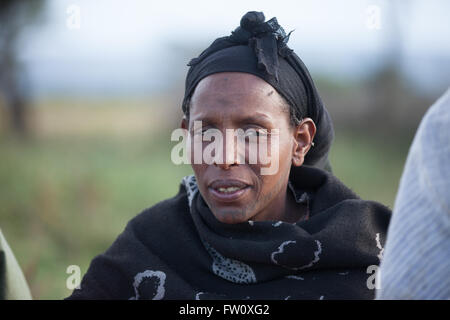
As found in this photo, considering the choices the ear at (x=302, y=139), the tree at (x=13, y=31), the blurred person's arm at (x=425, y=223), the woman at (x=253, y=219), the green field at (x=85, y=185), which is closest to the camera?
the blurred person's arm at (x=425, y=223)

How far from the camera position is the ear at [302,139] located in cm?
274

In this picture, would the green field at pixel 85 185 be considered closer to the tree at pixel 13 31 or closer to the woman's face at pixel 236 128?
the tree at pixel 13 31

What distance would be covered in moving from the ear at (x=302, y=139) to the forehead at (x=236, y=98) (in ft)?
0.59

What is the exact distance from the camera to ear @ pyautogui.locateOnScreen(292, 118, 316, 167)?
274cm

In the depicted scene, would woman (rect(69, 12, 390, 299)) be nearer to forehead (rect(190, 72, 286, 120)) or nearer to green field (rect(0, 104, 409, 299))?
forehead (rect(190, 72, 286, 120))

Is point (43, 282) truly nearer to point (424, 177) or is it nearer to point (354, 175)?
point (424, 177)

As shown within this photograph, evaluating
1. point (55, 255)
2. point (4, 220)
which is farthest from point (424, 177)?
point (4, 220)

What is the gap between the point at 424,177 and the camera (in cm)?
155

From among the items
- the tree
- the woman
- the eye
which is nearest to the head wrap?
the woman

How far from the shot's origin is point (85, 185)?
751cm

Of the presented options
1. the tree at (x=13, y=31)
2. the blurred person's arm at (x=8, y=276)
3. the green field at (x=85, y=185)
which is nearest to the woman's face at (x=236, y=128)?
the blurred person's arm at (x=8, y=276)

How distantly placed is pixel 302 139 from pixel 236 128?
42 cm

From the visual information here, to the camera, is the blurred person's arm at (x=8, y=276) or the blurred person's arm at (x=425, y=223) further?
the blurred person's arm at (x=8, y=276)

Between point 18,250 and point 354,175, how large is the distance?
5.56 meters
